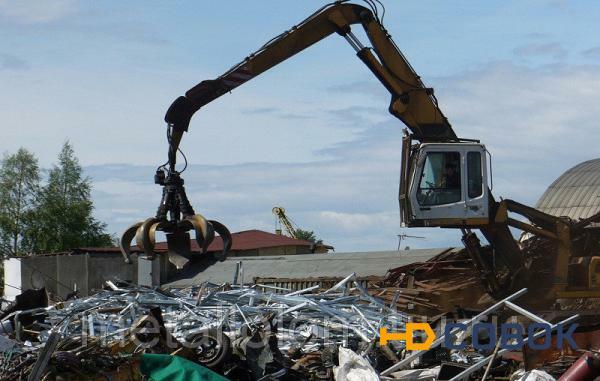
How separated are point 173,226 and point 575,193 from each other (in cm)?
2747

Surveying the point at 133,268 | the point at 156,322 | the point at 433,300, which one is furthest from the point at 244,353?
the point at 133,268

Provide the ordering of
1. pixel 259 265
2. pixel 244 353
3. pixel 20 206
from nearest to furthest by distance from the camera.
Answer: pixel 244 353 < pixel 259 265 < pixel 20 206

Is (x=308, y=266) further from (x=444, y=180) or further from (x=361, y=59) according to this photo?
(x=444, y=180)

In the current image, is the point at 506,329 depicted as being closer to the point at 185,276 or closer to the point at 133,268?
the point at 185,276

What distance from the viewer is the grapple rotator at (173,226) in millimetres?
15836

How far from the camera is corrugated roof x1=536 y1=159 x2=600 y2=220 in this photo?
3859cm

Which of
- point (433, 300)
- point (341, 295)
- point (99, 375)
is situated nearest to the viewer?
point (99, 375)

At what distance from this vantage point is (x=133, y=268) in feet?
99.3

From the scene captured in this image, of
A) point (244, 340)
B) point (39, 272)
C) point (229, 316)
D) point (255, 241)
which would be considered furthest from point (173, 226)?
point (255, 241)

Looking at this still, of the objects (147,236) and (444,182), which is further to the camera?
(444,182)

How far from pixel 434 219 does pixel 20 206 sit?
135 feet

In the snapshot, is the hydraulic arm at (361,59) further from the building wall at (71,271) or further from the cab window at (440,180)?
the building wall at (71,271)

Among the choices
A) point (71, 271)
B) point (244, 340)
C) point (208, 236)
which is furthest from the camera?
point (71, 271)

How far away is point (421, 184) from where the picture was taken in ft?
52.6
